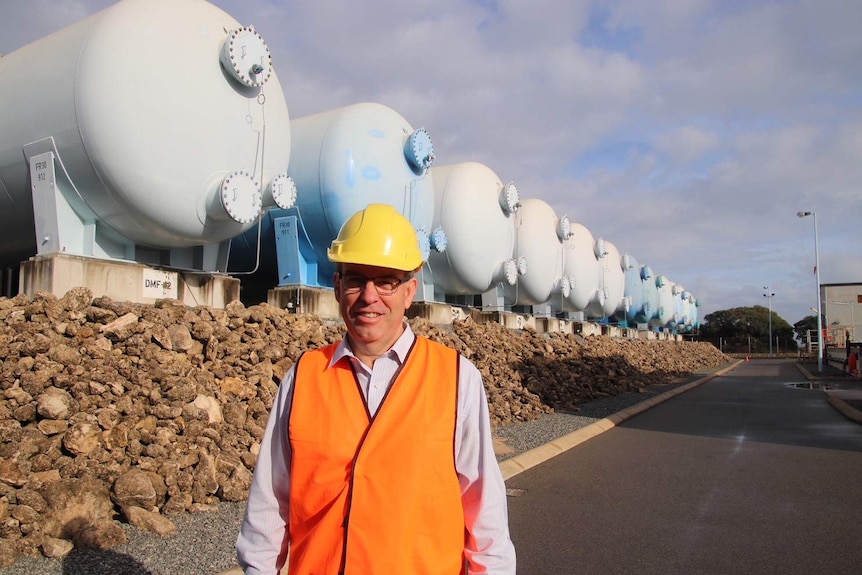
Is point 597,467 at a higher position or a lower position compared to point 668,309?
lower

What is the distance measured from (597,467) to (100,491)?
185 inches

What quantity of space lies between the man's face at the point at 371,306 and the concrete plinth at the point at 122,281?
656 centimetres

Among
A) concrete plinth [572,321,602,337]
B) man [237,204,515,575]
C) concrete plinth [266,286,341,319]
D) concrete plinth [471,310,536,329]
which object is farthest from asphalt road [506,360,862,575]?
concrete plinth [572,321,602,337]

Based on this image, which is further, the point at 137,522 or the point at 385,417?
the point at 137,522

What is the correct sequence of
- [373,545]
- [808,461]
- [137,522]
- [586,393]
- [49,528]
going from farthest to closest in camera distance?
[586,393] < [808,461] < [137,522] < [49,528] < [373,545]

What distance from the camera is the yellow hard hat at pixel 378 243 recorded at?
1.85 metres

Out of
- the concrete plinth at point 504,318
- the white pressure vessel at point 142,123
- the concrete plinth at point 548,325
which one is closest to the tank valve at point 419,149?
the white pressure vessel at point 142,123

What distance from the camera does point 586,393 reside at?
41.9 ft

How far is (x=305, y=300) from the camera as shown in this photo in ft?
34.8

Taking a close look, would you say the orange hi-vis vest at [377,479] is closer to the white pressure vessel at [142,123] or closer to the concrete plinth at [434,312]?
the white pressure vessel at [142,123]

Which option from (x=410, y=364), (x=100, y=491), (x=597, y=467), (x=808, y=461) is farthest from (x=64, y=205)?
(x=808, y=461)

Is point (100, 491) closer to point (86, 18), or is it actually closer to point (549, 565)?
point (549, 565)

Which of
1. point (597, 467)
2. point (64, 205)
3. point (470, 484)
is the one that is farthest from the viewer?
point (64, 205)

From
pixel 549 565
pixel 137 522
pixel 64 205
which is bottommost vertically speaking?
pixel 549 565
